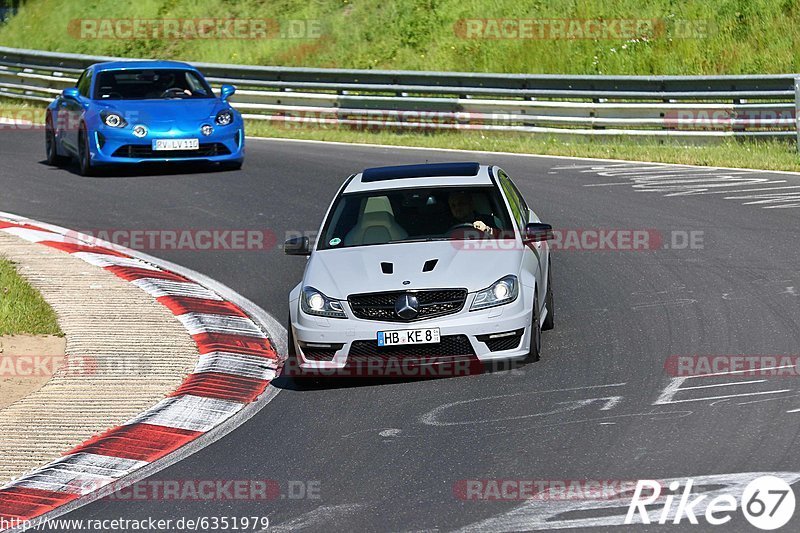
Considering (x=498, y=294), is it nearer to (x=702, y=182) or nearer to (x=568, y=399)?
(x=568, y=399)

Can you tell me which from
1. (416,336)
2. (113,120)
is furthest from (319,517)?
(113,120)

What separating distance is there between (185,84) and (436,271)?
10.5m

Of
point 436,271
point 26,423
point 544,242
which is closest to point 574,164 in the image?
point 544,242

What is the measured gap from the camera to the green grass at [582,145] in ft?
59.6

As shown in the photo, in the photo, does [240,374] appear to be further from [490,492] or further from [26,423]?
[490,492]

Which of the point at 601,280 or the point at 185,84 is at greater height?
the point at 185,84

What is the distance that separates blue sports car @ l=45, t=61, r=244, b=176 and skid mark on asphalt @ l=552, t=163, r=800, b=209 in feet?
15.2

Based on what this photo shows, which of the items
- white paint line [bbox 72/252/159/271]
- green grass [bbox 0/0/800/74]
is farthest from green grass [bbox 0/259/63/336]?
green grass [bbox 0/0/800/74]

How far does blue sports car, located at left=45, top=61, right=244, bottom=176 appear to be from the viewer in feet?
57.6

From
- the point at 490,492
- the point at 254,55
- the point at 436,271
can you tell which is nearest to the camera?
the point at 490,492

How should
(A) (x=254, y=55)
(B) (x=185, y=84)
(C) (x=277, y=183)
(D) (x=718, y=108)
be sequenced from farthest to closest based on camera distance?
(A) (x=254, y=55) < (D) (x=718, y=108) < (B) (x=185, y=84) < (C) (x=277, y=183)

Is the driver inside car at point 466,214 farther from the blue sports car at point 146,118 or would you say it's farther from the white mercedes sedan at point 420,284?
the blue sports car at point 146,118

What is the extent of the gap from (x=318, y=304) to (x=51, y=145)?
1158 centimetres

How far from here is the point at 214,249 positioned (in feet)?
45.6
